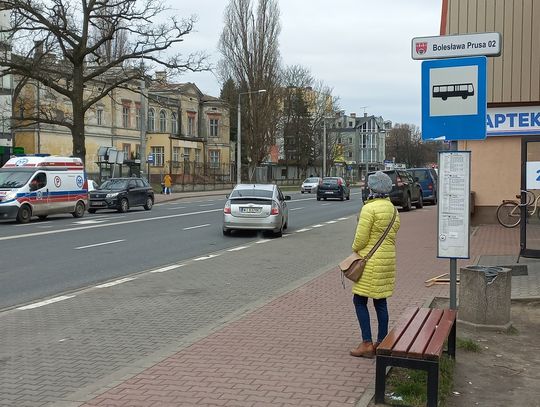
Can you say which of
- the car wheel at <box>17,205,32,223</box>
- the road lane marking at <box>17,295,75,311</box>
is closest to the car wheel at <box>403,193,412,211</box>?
the car wheel at <box>17,205,32,223</box>

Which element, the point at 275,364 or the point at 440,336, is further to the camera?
the point at 275,364

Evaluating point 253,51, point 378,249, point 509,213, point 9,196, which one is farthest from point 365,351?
point 253,51

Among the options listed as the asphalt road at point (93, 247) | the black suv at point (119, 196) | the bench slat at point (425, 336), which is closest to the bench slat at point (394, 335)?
the bench slat at point (425, 336)

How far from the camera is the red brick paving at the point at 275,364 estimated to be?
15.4 feet

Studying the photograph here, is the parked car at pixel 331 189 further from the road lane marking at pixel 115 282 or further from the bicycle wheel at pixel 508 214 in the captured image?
the road lane marking at pixel 115 282

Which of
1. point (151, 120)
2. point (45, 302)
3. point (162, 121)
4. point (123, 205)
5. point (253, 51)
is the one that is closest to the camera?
point (45, 302)

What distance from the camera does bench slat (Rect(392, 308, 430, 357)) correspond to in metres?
4.54

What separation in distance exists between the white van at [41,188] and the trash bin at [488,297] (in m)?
19.5

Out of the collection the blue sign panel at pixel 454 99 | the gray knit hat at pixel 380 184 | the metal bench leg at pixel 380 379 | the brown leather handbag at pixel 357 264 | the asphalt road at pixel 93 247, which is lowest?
the asphalt road at pixel 93 247

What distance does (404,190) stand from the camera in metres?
28.6

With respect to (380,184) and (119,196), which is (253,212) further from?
(119,196)

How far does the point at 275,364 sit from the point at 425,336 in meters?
1.38

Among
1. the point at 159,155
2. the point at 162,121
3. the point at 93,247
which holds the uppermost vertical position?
the point at 162,121

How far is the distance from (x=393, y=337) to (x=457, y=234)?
1875 mm
